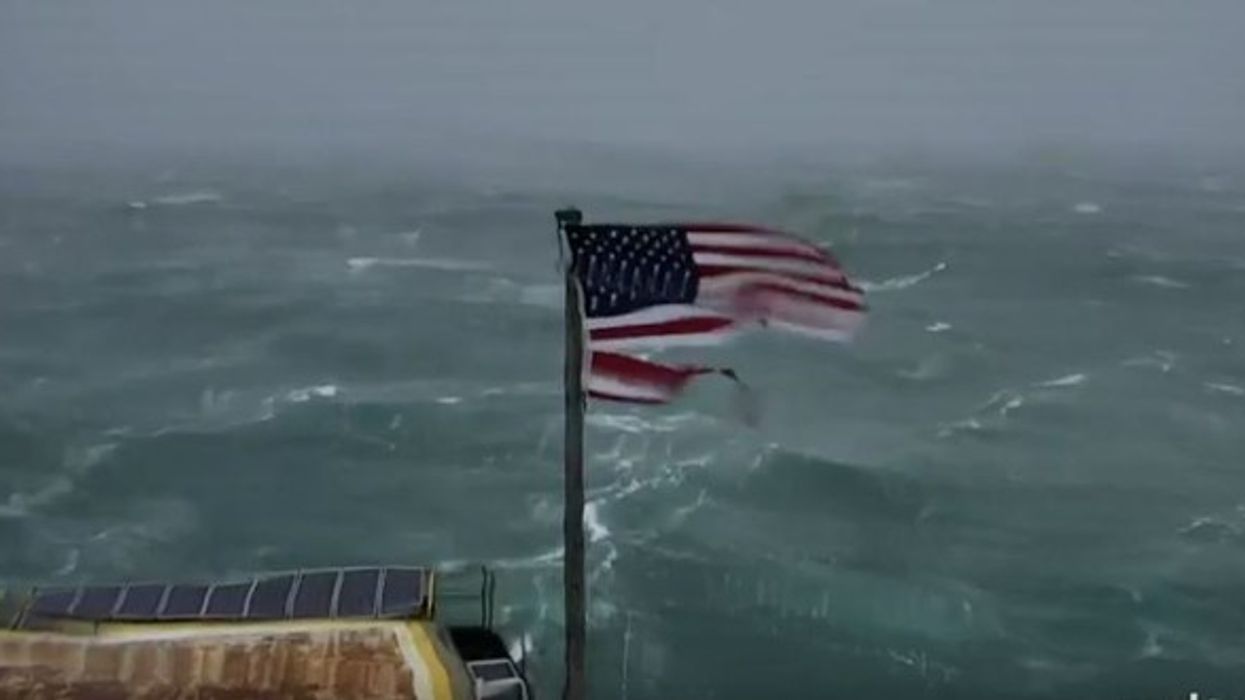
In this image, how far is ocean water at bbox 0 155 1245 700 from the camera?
31688mm

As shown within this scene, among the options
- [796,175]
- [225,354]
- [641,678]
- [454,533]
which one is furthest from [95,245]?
[641,678]

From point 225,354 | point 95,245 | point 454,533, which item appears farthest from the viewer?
point 95,245

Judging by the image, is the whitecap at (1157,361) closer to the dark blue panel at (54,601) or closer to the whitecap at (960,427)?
the whitecap at (960,427)

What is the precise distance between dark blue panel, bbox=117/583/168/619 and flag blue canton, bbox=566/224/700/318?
4910mm

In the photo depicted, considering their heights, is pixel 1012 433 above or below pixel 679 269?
below

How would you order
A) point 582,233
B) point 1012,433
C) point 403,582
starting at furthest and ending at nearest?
point 1012,433, point 403,582, point 582,233

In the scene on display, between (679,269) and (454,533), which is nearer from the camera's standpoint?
(679,269)

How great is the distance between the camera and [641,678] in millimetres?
29531

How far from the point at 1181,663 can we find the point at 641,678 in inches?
403

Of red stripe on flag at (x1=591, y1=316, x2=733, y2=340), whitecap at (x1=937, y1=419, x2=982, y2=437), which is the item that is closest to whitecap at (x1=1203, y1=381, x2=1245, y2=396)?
whitecap at (x1=937, y1=419, x2=982, y2=437)

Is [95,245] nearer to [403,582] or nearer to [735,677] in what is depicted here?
[735,677]

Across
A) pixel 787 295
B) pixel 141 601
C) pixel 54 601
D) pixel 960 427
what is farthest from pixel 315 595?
pixel 960 427


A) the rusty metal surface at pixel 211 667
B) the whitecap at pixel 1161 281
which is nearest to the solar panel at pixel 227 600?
the rusty metal surface at pixel 211 667

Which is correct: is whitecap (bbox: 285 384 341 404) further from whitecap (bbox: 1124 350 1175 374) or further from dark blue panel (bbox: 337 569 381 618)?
dark blue panel (bbox: 337 569 381 618)
